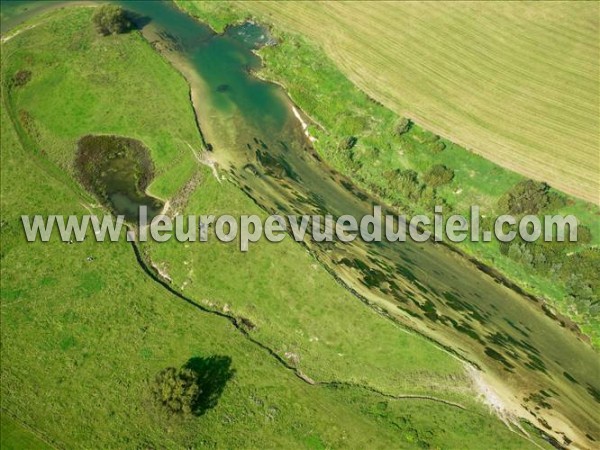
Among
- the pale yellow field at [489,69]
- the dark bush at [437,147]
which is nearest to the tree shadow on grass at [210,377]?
the dark bush at [437,147]

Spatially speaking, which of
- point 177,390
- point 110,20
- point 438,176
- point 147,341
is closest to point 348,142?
point 438,176

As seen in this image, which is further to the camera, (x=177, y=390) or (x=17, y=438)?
(x=17, y=438)

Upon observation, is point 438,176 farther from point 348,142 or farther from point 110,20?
point 110,20

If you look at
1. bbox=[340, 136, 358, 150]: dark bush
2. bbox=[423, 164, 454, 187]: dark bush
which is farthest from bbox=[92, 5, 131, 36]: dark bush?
→ bbox=[423, 164, 454, 187]: dark bush

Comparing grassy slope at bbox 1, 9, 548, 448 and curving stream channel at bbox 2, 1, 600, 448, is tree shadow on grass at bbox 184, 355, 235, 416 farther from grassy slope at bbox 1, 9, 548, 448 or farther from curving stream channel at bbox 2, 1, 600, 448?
curving stream channel at bbox 2, 1, 600, 448

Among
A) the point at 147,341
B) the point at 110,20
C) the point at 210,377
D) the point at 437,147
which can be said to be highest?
the point at 437,147

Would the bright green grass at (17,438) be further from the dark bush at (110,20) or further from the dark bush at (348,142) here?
the dark bush at (110,20)
